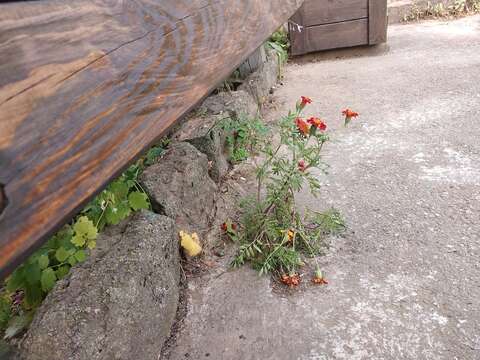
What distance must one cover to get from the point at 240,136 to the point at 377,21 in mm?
3266

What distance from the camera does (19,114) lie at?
540 mm

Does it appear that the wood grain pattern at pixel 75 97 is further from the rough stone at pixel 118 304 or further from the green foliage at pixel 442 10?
the green foliage at pixel 442 10

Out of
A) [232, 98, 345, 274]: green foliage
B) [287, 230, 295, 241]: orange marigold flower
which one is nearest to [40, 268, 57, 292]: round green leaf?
[232, 98, 345, 274]: green foliage

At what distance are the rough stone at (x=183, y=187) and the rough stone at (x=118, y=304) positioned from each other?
21 centimetres

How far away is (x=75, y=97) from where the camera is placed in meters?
0.63

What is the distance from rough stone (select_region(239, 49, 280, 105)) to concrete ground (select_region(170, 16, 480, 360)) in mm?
642

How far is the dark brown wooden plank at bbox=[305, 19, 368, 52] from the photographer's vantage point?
5113mm

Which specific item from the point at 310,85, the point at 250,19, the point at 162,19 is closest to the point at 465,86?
the point at 310,85

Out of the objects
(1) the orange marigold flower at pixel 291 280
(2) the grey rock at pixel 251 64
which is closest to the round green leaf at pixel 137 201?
(1) the orange marigold flower at pixel 291 280

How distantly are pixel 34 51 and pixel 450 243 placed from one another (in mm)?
1899

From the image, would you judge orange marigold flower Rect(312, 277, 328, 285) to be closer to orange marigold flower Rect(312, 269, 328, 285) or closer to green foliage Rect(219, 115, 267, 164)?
orange marigold flower Rect(312, 269, 328, 285)

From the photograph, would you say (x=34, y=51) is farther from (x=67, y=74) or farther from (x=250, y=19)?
(x=250, y=19)

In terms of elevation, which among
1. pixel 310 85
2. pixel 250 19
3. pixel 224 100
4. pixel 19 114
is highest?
pixel 19 114

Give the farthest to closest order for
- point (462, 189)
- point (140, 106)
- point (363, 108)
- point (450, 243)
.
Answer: point (363, 108)
point (462, 189)
point (450, 243)
point (140, 106)
